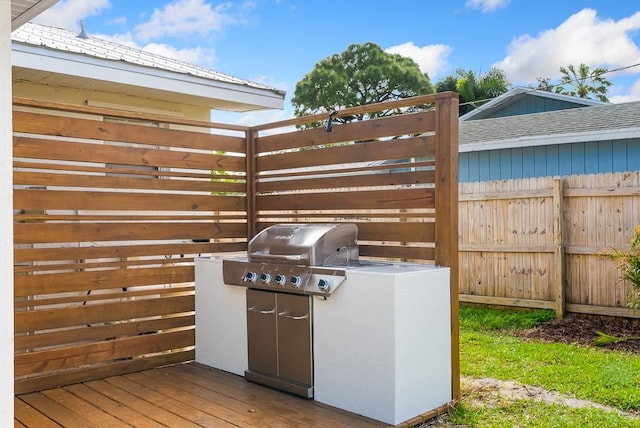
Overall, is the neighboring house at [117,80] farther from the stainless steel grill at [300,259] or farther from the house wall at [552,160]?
the house wall at [552,160]

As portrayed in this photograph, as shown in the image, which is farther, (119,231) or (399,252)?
(119,231)

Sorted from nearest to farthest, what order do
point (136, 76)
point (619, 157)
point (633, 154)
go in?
point (136, 76) < point (633, 154) < point (619, 157)

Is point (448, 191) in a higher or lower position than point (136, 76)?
lower

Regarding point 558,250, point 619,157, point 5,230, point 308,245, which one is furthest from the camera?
point 619,157

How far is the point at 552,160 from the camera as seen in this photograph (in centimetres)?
963

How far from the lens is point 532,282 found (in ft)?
23.4

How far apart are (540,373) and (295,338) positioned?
7.05 feet

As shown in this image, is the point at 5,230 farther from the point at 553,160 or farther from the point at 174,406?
the point at 553,160

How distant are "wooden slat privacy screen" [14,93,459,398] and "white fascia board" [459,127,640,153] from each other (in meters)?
5.13

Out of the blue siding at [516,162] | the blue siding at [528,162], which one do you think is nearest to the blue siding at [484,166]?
the blue siding at [516,162]

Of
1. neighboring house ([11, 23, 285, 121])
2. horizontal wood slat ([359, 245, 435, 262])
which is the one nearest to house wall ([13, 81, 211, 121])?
neighboring house ([11, 23, 285, 121])

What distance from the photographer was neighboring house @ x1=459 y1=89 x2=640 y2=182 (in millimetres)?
8898

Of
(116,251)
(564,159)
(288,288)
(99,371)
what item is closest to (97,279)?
(116,251)

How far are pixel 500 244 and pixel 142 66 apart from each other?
4714 mm
